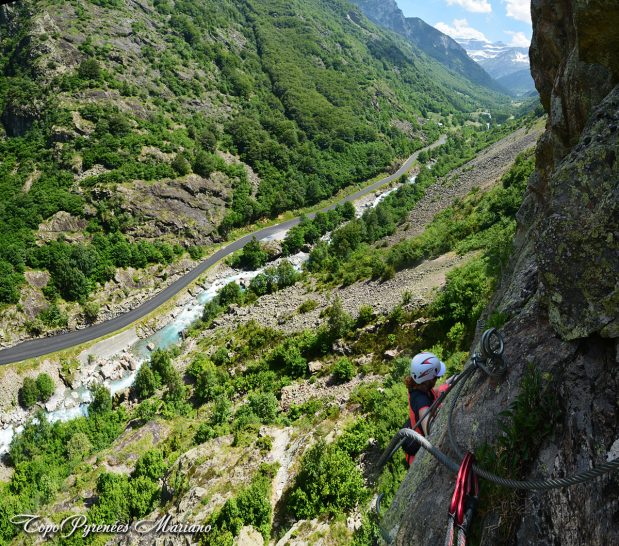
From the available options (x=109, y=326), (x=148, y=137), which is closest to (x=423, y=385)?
(x=109, y=326)

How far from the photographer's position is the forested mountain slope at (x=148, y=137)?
192ft

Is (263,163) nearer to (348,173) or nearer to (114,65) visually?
(348,173)

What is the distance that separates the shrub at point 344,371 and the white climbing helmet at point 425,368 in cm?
1761

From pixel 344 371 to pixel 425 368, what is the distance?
707 inches

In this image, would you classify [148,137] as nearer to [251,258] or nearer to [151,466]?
[251,258]

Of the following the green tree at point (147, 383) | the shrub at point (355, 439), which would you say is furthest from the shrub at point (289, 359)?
the shrub at point (355, 439)

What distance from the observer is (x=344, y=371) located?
2516 cm

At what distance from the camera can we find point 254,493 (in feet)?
50.1

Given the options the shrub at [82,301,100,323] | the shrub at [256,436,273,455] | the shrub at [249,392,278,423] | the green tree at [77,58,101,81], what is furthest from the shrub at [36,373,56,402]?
the green tree at [77,58,101,81]

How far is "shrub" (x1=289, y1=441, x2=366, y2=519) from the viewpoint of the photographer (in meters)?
13.8

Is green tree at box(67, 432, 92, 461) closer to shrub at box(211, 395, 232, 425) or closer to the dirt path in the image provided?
shrub at box(211, 395, 232, 425)

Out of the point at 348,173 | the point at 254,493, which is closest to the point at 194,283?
the point at 254,493

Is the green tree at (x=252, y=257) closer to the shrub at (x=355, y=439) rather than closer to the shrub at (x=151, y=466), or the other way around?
the shrub at (x=151, y=466)

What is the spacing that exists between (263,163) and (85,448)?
232 feet
